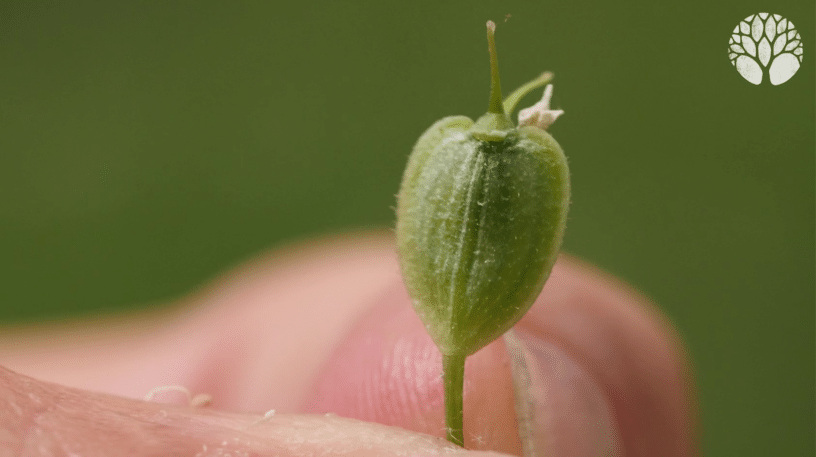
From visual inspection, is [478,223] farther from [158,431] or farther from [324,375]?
[324,375]

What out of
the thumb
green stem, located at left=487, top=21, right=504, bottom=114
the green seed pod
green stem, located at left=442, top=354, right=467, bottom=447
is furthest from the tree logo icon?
the thumb

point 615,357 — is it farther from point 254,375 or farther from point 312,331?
point 254,375

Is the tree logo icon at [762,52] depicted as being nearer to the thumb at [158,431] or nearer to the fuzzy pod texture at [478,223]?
the fuzzy pod texture at [478,223]

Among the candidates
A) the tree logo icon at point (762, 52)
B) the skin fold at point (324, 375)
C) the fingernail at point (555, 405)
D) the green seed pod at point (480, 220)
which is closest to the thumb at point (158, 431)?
the skin fold at point (324, 375)

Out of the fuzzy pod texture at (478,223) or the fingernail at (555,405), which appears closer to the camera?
the fuzzy pod texture at (478,223)

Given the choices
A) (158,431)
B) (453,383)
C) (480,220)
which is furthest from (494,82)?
(158,431)

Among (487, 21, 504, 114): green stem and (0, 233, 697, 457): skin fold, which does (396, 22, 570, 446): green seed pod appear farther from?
(0, 233, 697, 457): skin fold
